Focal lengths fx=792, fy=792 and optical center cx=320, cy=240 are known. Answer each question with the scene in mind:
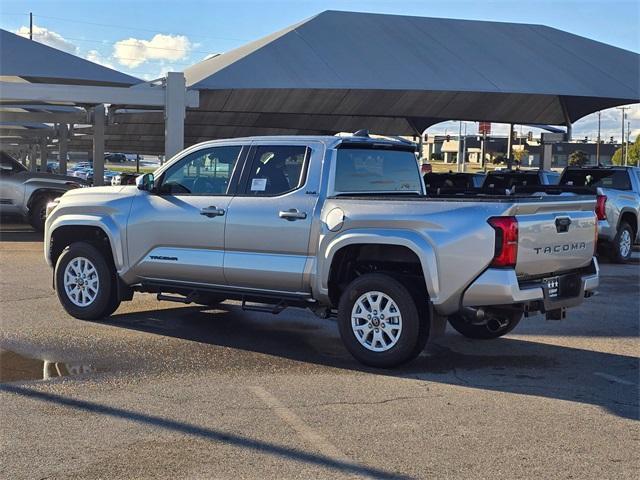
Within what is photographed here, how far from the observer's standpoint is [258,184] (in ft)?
25.2

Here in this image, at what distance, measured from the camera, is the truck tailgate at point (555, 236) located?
6.38 meters

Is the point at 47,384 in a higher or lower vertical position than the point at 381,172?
lower

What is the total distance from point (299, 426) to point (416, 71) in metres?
18.0

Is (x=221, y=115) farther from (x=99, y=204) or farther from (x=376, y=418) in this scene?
(x=376, y=418)

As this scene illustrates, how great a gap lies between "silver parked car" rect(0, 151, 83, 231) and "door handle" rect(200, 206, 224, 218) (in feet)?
38.9

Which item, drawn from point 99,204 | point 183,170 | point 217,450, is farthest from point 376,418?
point 99,204

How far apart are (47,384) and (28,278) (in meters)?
5.85

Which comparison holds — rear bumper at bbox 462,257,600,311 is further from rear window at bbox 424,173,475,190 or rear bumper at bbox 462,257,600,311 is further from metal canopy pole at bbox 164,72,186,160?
rear window at bbox 424,173,475,190

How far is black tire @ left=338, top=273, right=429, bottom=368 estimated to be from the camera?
6.64 metres

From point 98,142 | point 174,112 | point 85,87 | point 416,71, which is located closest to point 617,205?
point 416,71

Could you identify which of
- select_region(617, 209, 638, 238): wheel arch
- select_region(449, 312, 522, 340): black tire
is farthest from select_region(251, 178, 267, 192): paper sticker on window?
select_region(617, 209, 638, 238): wheel arch

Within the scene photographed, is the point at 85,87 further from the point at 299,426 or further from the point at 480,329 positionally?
the point at 299,426

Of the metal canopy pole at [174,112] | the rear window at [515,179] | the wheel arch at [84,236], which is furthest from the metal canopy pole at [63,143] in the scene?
the wheel arch at [84,236]

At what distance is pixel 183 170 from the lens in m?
8.28
